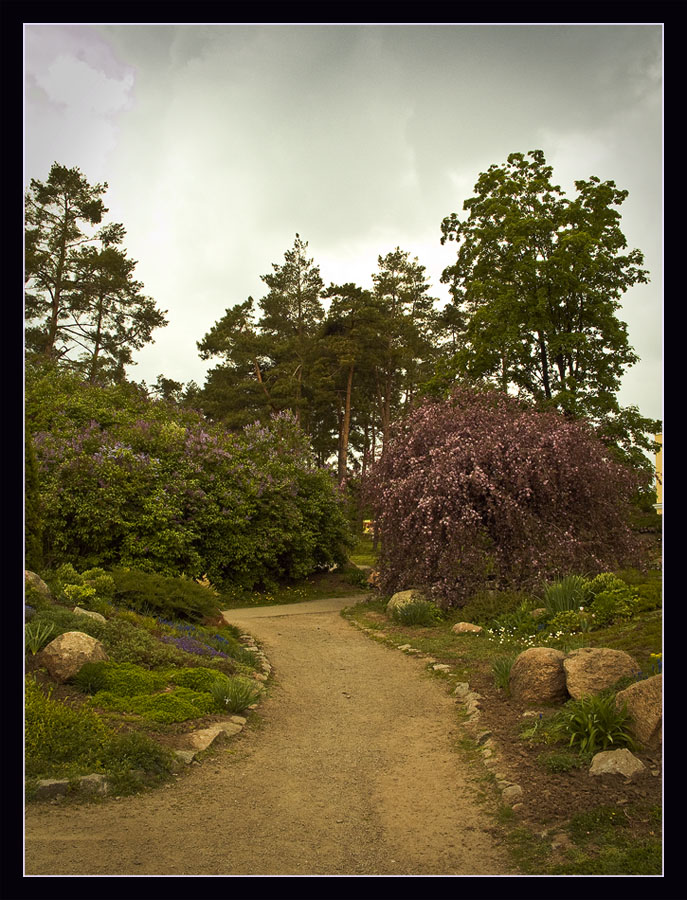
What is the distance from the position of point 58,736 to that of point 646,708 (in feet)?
13.6

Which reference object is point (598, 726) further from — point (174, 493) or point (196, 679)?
point (174, 493)

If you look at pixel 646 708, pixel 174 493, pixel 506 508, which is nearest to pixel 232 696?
pixel 646 708

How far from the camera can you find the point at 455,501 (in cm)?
1105

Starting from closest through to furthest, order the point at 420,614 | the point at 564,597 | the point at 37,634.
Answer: the point at 37,634
the point at 564,597
the point at 420,614

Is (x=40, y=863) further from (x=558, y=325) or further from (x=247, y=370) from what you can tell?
(x=247, y=370)

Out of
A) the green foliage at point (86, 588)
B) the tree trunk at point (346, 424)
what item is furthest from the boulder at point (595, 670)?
the tree trunk at point (346, 424)

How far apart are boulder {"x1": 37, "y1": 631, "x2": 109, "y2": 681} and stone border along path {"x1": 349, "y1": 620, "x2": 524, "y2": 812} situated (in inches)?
136

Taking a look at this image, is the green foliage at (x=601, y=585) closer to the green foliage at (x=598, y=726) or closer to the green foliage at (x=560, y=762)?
the green foliage at (x=598, y=726)

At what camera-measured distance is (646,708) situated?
4602 mm

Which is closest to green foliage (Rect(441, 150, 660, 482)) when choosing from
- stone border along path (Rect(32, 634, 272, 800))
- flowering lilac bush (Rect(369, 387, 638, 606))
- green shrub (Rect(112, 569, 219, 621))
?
flowering lilac bush (Rect(369, 387, 638, 606))

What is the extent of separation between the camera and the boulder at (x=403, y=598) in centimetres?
1147

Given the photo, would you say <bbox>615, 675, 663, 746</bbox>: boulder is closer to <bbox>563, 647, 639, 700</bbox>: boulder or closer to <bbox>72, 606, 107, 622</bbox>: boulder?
<bbox>563, 647, 639, 700</bbox>: boulder
